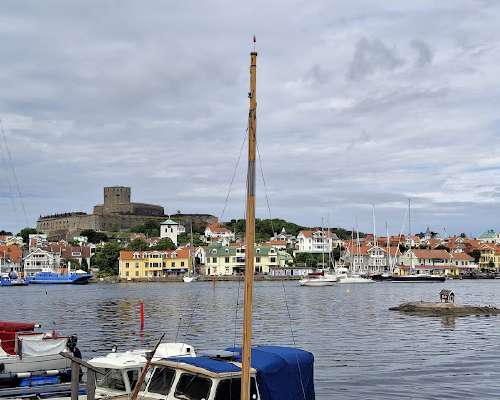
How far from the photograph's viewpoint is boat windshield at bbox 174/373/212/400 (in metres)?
17.5

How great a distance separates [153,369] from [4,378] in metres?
8.50

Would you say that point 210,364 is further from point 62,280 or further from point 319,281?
point 62,280

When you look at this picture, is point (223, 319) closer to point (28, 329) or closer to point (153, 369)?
point (28, 329)

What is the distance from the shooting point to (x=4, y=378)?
25.0 metres

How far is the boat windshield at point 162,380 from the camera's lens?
60.2ft

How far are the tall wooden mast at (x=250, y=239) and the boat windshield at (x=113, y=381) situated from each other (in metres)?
8.98

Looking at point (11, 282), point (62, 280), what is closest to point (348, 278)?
point (62, 280)

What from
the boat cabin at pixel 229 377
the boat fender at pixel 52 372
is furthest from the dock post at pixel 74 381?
the boat fender at pixel 52 372

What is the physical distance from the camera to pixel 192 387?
17.8 m

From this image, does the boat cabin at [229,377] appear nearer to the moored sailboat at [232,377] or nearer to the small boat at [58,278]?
the moored sailboat at [232,377]

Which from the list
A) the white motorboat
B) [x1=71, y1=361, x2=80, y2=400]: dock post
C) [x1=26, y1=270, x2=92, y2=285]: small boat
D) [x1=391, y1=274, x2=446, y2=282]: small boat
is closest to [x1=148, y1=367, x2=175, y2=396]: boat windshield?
[x1=71, y1=361, x2=80, y2=400]: dock post

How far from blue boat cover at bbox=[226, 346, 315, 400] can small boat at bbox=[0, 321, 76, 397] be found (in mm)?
9080

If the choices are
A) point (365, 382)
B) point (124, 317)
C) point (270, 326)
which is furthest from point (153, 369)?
point (124, 317)

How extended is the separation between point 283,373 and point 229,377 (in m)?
1.98
